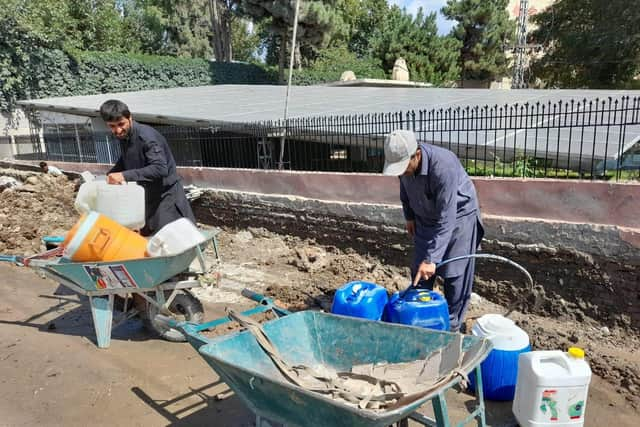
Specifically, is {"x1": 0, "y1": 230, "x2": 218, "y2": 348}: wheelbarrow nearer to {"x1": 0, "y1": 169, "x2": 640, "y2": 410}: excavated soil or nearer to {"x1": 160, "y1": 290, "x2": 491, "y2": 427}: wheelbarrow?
{"x1": 0, "y1": 169, "x2": 640, "y2": 410}: excavated soil

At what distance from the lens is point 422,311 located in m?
3.04

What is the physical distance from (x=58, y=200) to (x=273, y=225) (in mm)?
5465

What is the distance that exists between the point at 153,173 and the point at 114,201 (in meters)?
0.45

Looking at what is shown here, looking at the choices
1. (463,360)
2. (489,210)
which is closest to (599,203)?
(489,210)

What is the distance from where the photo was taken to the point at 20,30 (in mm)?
16625

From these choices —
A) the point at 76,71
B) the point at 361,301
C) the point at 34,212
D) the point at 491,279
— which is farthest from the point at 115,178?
the point at 76,71

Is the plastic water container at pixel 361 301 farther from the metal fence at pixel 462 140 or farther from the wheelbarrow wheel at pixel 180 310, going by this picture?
the metal fence at pixel 462 140

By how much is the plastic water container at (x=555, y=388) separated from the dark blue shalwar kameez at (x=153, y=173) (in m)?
3.38

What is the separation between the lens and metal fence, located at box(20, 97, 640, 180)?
201 inches

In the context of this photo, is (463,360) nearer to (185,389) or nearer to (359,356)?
(359,356)

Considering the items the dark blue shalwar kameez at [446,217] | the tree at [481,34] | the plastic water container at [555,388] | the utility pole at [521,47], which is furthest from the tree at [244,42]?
the plastic water container at [555,388]

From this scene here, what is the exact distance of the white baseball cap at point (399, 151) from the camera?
Answer: 2969 mm

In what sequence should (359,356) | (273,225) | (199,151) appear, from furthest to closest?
(199,151), (273,225), (359,356)

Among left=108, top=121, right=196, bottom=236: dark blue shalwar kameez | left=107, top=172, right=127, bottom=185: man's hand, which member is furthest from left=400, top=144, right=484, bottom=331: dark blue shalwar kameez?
left=107, top=172, right=127, bottom=185: man's hand
